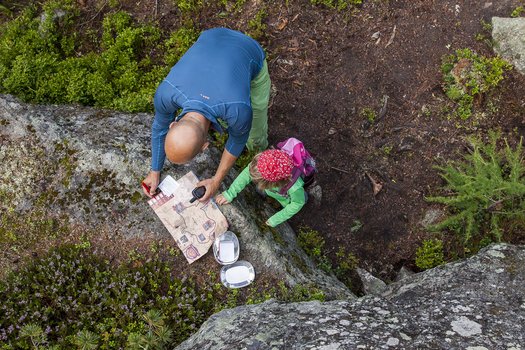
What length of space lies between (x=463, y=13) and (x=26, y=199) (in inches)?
296

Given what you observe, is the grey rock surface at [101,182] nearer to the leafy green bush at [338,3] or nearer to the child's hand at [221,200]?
the child's hand at [221,200]

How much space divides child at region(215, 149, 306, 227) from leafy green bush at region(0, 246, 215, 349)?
1.27m

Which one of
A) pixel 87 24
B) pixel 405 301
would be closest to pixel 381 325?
pixel 405 301

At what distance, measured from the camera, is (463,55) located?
747 centimetres

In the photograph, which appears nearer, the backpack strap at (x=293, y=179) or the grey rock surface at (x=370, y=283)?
the backpack strap at (x=293, y=179)

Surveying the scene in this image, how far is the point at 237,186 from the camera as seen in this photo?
5.92 m

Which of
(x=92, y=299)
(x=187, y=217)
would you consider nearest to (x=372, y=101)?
(x=187, y=217)

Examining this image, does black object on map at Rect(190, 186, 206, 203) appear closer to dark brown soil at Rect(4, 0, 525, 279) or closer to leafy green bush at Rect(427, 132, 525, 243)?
dark brown soil at Rect(4, 0, 525, 279)

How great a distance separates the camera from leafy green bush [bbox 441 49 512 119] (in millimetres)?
7297

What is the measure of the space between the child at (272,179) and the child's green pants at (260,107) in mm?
920

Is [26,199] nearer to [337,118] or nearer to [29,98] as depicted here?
[29,98]

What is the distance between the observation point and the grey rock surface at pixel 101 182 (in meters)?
6.01

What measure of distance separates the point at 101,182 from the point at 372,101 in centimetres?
451

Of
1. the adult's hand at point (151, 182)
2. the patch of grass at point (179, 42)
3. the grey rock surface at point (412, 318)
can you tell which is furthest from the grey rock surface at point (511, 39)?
the adult's hand at point (151, 182)
